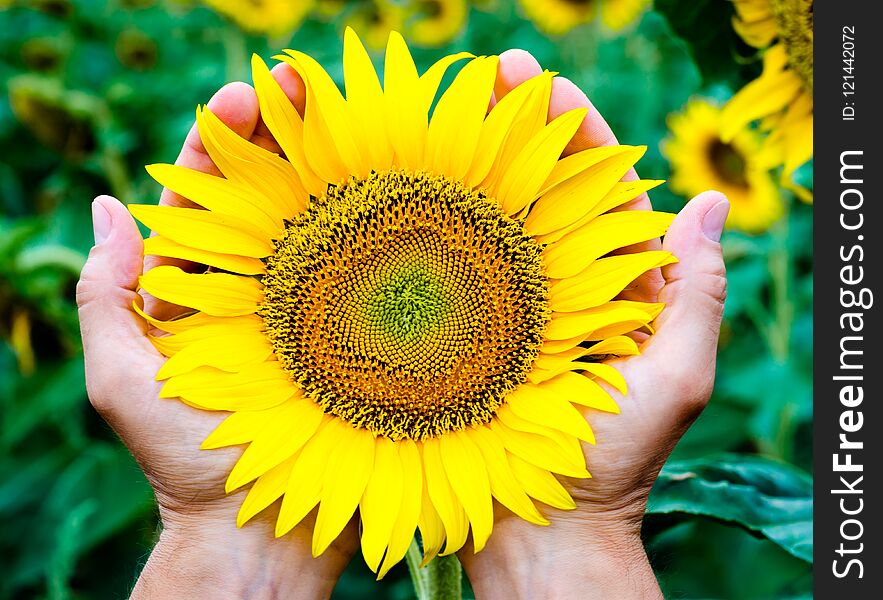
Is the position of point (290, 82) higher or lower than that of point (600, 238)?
higher

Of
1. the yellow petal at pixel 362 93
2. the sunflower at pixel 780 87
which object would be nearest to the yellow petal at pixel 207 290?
the yellow petal at pixel 362 93

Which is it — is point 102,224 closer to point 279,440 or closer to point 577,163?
point 279,440

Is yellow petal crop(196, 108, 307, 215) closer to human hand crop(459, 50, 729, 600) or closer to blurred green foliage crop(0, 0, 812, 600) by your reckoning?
human hand crop(459, 50, 729, 600)

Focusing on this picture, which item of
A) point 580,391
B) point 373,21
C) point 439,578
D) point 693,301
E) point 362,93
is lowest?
point 439,578

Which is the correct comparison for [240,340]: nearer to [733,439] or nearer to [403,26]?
[733,439]

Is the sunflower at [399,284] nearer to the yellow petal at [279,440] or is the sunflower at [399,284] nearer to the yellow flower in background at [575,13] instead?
the yellow petal at [279,440]

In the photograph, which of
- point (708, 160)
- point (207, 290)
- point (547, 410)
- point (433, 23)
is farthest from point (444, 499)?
point (433, 23)
